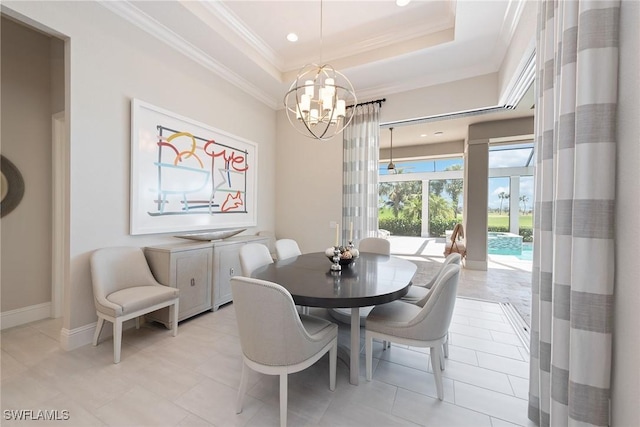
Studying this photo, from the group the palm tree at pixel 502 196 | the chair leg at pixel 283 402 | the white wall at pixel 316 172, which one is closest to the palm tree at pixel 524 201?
the palm tree at pixel 502 196

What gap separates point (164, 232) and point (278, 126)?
9.00ft

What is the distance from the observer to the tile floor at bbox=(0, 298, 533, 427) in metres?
1.49

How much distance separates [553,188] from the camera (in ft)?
4.37

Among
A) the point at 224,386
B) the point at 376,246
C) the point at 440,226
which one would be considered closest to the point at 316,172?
the point at 376,246

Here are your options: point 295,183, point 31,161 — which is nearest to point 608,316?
point 295,183

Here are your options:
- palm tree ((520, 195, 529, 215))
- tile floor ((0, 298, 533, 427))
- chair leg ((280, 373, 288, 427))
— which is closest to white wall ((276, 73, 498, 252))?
tile floor ((0, 298, 533, 427))

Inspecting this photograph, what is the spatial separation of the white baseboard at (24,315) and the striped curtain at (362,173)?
12.1ft

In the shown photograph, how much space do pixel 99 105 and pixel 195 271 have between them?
1.78m

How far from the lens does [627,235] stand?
2.90 feet

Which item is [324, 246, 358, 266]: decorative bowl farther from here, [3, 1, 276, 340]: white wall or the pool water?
the pool water

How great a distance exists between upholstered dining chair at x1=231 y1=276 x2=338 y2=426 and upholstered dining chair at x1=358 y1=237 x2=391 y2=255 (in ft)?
6.00

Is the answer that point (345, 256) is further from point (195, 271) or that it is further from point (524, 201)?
point (524, 201)

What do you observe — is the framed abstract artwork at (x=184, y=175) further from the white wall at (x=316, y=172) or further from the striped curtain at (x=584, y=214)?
the striped curtain at (x=584, y=214)

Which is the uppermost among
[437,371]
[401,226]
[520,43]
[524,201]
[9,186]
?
[520,43]
